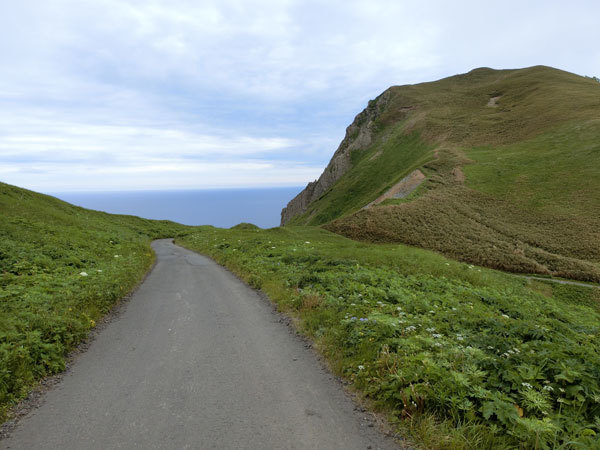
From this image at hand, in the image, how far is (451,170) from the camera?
5162cm

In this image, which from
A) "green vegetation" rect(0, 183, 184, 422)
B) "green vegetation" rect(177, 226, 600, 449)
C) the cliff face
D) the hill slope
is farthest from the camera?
the cliff face

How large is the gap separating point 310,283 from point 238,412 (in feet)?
27.4

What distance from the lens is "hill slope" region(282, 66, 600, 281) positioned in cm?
3416

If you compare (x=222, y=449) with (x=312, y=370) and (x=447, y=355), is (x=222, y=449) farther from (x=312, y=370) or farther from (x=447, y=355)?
(x=447, y=355)

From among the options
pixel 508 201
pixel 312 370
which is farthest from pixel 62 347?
pixel 508 201

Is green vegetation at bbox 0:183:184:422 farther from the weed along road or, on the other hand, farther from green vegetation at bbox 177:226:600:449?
green vegetation at bbox 177:226:600:449

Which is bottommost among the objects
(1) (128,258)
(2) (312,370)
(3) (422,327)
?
(2) (312,370)

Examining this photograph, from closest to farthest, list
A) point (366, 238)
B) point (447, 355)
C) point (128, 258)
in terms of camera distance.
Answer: point (447, 355), point (128, 258), point (366, 238)

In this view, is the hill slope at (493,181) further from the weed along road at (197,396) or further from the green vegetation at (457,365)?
the weed along road at (197,396)

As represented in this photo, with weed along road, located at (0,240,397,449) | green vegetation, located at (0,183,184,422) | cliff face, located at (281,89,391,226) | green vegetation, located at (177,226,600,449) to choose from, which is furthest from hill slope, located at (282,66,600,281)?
weed along road, located at (0,240,397,449)

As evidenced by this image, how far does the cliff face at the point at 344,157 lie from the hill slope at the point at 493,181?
1.36 m

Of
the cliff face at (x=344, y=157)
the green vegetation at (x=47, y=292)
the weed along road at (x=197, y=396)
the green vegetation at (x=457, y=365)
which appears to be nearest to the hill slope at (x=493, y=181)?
the cliff face at (x=344, y=157)

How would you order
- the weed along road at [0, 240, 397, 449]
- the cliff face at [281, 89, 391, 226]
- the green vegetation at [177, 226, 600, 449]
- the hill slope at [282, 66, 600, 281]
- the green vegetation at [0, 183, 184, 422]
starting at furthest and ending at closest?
the cliff face at [281, 89, 391, 226], the hill slope at [282, 66, 600, 281], the green vegetation at [0, 183, 184, 422], the weed along road at [0, 240, 397, 449], the green vegetation at [177, 226, 600, 449]

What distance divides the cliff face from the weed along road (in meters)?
78.6
